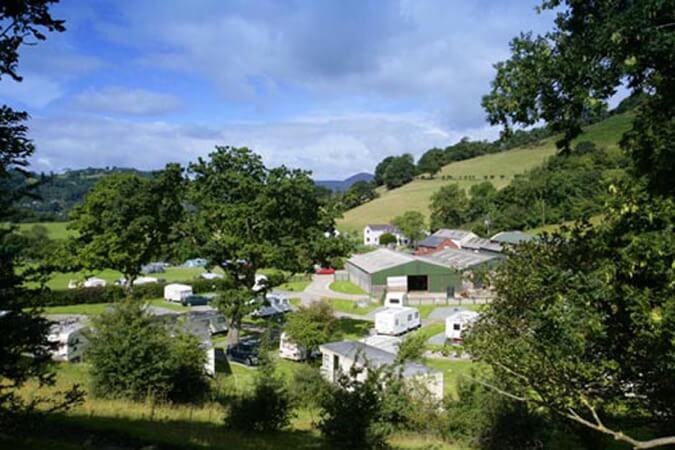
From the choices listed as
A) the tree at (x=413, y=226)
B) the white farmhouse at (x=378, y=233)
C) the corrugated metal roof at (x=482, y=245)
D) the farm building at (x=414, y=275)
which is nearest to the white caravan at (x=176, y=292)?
the farm building at (x=414, y=275)

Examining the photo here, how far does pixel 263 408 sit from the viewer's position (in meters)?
11.0

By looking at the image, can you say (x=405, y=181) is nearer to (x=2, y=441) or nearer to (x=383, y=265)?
(x=383, y=265)

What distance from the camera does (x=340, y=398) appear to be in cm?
1009

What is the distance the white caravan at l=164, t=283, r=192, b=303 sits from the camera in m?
47.1

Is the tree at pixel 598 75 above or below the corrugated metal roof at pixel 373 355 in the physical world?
above

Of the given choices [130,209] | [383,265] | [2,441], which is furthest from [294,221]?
[383,265]

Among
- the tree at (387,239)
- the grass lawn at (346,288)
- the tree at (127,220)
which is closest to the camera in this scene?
the tree at (127,220)

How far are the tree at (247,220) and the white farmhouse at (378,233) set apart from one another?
65721 millimetres

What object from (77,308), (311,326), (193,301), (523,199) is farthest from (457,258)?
(77,308)

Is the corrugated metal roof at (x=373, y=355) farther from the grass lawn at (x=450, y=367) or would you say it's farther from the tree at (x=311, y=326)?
the grass lawn at (x=450, y=367)

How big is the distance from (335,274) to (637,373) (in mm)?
54230

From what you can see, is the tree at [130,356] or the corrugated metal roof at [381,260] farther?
the corrugated metal roof at [381,260]

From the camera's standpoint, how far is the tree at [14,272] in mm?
6070

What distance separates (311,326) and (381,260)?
95.1 feet
